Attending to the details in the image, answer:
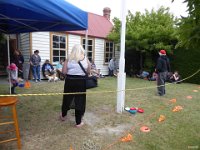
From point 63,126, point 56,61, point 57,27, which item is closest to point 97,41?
point 56,61

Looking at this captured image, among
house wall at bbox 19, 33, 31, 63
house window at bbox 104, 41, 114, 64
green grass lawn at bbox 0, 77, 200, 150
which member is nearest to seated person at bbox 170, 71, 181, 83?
house window at bbox 104, 41, 114, 64

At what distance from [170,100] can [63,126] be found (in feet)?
13.9

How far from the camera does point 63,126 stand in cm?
424

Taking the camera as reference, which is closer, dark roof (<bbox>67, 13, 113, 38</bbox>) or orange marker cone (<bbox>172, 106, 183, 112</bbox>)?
orange marker cone (<bbox>172, 106, 183, 112</bbox>)

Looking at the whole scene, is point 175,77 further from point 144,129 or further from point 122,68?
point 144,129

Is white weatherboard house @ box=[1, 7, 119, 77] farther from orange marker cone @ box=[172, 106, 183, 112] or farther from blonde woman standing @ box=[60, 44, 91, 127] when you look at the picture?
orange marker cone @ box=[172, 106, 183, 112]

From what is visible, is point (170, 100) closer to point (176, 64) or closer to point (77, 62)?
point (77, 62)

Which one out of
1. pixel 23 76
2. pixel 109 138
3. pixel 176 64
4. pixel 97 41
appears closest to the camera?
pixel 109 138

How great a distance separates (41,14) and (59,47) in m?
7.34

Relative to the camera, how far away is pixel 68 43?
12.6m

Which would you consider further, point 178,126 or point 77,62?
point 178,126

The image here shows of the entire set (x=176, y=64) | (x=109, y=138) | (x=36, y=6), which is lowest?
(x=109, y=138)

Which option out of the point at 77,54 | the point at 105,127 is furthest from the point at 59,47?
the point at 105,127

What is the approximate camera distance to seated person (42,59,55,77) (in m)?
11.1
